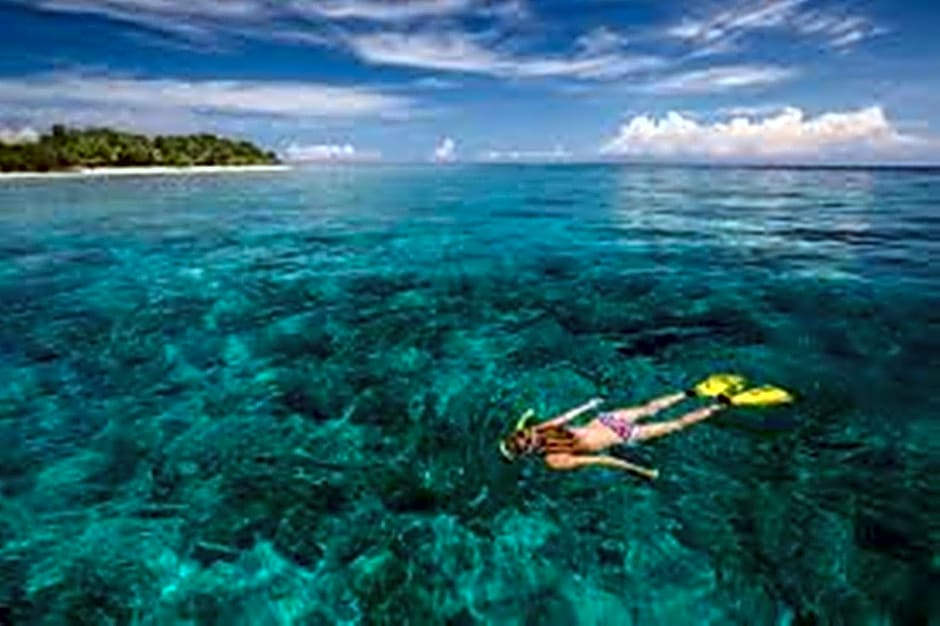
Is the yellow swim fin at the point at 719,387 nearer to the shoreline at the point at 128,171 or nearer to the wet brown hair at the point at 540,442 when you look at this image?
the wet brown hair at the point at 540,442

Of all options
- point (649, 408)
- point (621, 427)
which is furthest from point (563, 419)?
point (649, 408)

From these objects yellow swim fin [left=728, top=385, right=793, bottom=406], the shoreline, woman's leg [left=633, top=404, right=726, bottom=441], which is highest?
yellow swim fin [left=728, top=385, right=793, bottom=406]

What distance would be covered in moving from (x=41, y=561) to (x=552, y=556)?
573cm

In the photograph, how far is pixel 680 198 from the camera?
69.3m

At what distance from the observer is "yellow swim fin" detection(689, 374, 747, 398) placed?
13219mm

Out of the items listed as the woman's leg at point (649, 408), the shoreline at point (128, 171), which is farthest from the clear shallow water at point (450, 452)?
the shoreline at point (128, 171)

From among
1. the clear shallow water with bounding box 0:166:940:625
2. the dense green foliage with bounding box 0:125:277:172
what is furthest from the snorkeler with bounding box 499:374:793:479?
the dense green foliage with bounding box 0:125:277:172

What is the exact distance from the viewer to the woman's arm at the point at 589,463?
10.6 m

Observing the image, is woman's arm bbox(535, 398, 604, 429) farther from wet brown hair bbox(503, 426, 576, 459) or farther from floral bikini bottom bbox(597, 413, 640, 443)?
floral bikini bottom bbox(597, 413, 640, 443)

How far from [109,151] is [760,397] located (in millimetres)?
118946

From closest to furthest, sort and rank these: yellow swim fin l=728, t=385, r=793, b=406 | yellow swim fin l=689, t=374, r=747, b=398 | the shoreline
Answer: yellow swim fin l=728, t=385, r=793, b=406 < yellow swim fin l=689, t=374, r=747, b=398 < the shoreline

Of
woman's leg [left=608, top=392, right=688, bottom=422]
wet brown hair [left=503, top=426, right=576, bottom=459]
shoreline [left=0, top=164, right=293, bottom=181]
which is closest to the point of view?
wet brown hair [left=503, top=426, right=576, bottom=459]

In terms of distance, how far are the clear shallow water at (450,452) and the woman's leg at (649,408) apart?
515mm

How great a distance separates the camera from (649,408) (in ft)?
42.5
